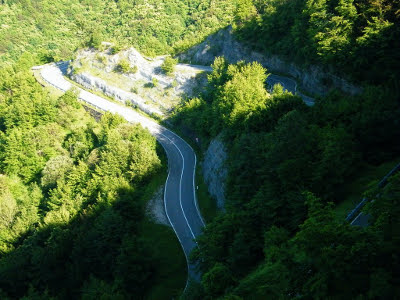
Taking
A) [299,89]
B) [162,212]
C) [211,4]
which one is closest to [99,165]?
[162,212]

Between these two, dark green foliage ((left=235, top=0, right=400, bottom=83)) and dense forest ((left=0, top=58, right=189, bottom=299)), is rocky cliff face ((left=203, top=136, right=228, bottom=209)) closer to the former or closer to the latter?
dense forest ((left=0, top=58, right=189, bottom=299))

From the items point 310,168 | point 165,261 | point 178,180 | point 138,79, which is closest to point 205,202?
point 178,180

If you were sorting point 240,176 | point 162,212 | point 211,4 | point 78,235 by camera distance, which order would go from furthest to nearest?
point 211,4 → point 162,212 → point 78,235 → point 240,176

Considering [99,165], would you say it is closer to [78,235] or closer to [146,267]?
[78,235]

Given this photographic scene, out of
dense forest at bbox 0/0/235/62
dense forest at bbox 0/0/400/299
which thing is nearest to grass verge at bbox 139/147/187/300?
dense forest at bbox 0/0/400/299

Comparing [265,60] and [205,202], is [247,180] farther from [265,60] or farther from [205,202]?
[265,60]
